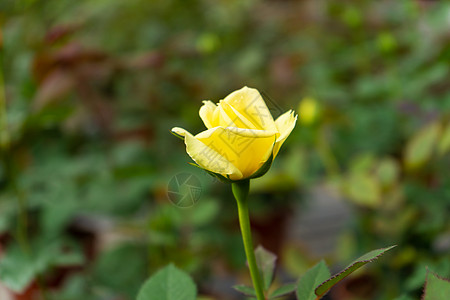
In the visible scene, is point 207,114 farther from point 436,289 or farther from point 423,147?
point 423,147

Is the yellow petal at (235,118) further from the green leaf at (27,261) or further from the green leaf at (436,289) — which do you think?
the green leaf at (27,261)

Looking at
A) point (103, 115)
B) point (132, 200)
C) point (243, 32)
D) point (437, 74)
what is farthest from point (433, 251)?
point (243, 32)

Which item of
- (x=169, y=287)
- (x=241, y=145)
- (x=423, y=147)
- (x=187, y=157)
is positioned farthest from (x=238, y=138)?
(x=187, y=157)

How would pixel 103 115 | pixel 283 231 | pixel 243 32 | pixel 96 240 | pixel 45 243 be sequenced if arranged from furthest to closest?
pixel 243 32, pixel 283 231, pixel 96 240, pixel 103 115, pixel 45 243

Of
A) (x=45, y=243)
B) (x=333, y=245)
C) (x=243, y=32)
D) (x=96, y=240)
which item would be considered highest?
(x=243, y=32)

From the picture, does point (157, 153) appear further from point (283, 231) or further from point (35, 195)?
point (283, 231)

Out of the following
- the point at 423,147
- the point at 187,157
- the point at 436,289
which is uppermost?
the point at 436,289

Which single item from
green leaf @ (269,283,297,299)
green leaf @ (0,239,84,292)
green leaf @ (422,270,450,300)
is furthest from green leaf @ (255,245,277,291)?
green leaf @ (0,239,84,292)
